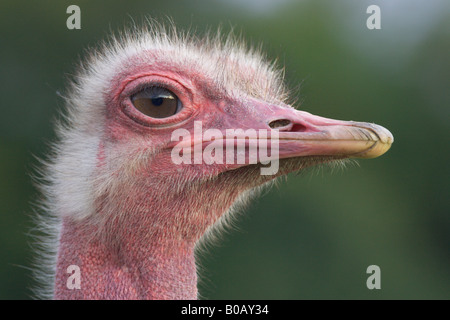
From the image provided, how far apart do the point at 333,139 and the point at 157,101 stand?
0.75 metres

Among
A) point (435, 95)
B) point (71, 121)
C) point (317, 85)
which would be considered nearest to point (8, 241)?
point (317, 85)

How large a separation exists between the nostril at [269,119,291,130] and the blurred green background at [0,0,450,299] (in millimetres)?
4760

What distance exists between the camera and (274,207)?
26.4ft

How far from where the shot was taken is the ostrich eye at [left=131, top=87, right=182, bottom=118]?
8.08 feet

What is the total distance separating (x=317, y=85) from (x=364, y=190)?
1.83 m

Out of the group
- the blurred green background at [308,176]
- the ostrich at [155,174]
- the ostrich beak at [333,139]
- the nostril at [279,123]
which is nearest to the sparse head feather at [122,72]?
the ostrich at [155,174]

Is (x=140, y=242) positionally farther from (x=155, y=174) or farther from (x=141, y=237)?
(x=155, y=174)

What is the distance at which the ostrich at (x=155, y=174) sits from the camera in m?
2.43

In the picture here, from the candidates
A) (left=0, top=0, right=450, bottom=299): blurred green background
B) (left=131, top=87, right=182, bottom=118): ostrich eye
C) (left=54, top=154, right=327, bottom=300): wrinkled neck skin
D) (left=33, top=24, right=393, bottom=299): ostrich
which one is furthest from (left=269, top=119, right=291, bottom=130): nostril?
(left=0, top=0, right=450, bottom=299): blurred green background

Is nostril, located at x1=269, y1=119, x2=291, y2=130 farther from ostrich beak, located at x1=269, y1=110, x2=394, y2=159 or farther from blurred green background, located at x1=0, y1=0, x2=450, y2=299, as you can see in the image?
blurred green background, located at x1=0, y1=0, x2=450, y2=299

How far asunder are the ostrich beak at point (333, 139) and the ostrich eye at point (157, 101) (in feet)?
1.54

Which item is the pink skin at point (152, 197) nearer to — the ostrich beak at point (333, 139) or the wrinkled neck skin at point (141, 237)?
the wrinkled neck skin at point (141, 237)

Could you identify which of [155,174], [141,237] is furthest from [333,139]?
[141,237]

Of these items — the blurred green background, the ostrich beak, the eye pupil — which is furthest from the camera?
the blurred green background
